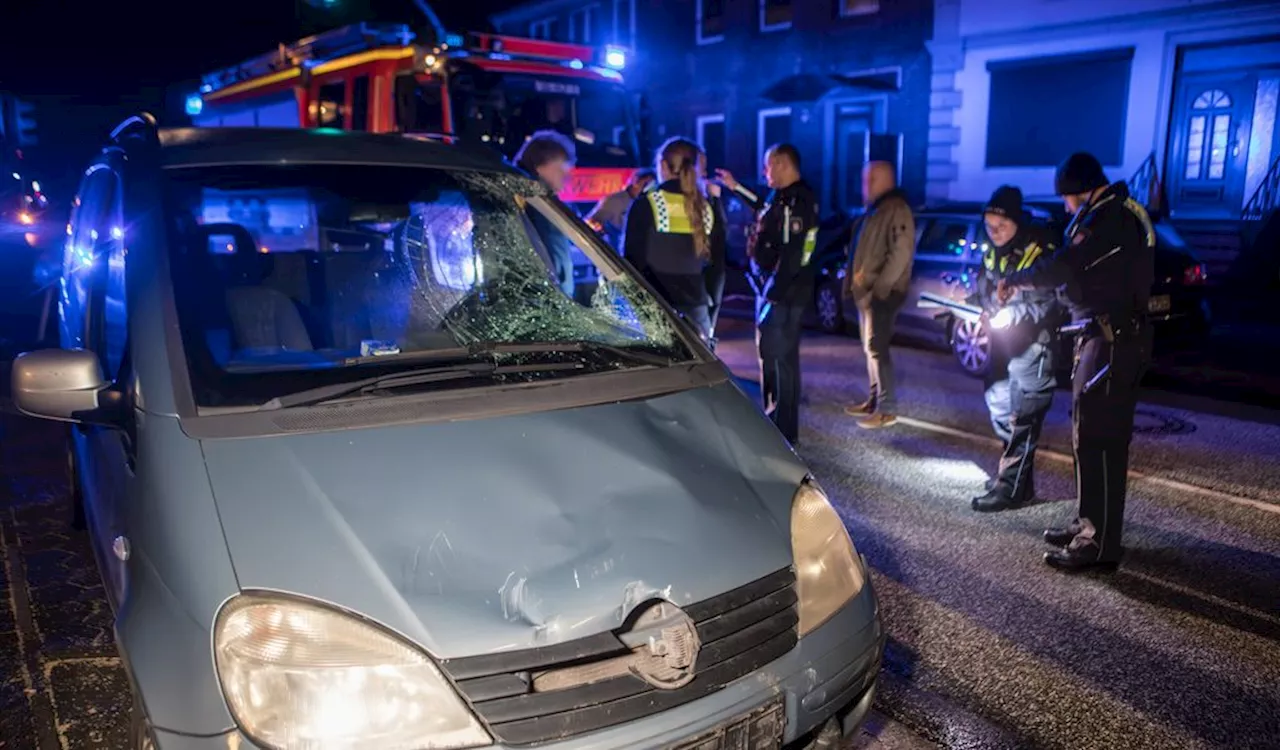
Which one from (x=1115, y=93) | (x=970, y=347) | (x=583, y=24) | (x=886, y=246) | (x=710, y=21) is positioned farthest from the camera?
(x=583, y=24)

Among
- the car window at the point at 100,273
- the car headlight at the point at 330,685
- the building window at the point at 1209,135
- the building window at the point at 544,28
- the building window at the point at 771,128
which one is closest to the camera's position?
the car headlight at the point at 330,685

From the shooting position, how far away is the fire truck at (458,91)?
30.2ft

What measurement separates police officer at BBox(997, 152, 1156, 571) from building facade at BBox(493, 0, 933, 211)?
33.5ft

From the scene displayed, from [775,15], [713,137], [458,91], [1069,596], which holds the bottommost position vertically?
[1069,596]

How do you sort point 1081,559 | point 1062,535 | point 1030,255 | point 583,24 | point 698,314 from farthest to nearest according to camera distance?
1. point 583,24
2. point 698,314
3. point 1030,255
4. point 1062,535
5. point 1081,559

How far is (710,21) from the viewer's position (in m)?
22.7

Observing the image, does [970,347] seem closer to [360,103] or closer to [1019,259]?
[1019,259]

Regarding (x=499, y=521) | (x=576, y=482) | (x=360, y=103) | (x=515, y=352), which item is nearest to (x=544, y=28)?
(x=360, y=103)

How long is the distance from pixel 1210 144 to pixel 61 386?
17.1 meters

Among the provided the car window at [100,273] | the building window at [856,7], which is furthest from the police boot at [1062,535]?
the building window at [856,7]

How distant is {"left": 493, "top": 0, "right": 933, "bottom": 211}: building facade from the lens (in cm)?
1833

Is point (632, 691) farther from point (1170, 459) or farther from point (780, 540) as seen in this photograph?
point (1170, 459)

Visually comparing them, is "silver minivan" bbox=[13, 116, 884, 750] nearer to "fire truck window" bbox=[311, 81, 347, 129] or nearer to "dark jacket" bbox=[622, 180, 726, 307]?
"dark jacket" bbox=[622, 180, 726, 307]

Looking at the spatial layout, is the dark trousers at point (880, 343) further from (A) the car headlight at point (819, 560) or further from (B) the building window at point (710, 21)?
(B) the building window at point (710, 21)
